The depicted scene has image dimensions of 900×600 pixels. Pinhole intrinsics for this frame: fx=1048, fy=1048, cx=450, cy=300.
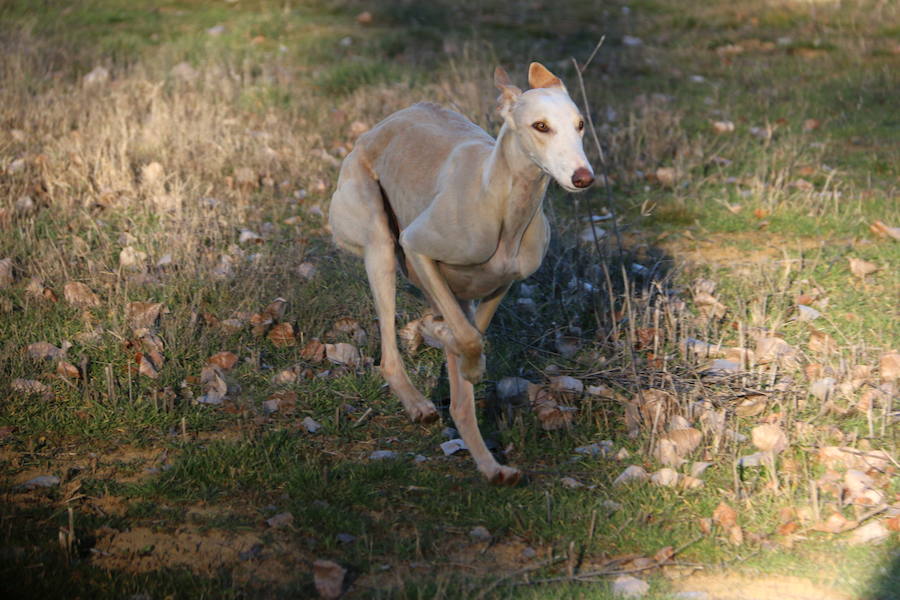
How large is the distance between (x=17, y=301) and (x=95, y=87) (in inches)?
160

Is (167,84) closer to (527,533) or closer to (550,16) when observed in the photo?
(550,16)

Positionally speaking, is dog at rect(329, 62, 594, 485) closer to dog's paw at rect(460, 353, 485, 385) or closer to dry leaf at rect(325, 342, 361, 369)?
dog's paw at rect(460, 353, 485, 385)

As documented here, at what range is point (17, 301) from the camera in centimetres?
572

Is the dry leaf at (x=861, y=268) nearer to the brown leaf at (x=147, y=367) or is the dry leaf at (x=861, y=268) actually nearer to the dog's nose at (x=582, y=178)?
the dog's nose at (x=582, y=178)

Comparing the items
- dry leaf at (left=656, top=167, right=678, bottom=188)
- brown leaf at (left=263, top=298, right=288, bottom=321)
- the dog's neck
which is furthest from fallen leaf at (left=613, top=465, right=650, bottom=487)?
dry leaf at (left=656, top=167, right=678, bottom=188)

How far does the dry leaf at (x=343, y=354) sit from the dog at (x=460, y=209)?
0.58 metres

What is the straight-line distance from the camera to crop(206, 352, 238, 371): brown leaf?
5223mm

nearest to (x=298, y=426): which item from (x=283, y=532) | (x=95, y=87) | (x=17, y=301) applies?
(x=283, y=532)

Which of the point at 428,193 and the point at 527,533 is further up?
the point at 428,193

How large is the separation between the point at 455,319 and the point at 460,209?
45 centimetres

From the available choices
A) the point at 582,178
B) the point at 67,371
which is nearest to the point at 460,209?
the point at 582,178

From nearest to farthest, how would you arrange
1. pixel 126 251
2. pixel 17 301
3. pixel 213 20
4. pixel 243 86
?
pixel 17 301 → pixel 126 251 → pixel 243 86 → pixel 213 20

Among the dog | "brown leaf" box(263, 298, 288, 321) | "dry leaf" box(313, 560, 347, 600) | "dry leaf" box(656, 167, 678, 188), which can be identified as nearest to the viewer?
"dry leaf" box(313, 560, 347, 600)

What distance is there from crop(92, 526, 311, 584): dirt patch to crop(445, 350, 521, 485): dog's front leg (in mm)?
859
